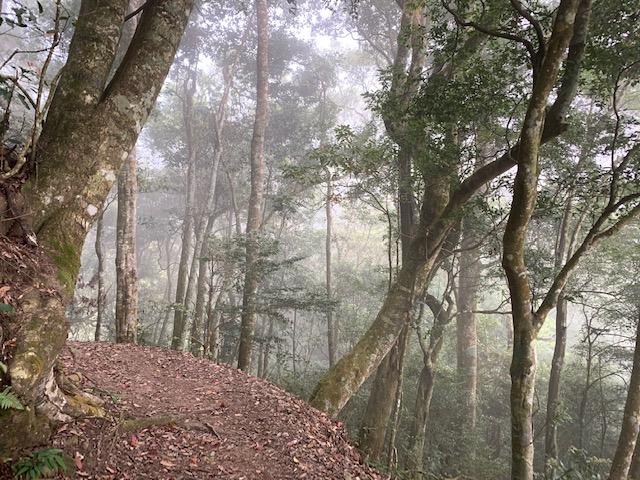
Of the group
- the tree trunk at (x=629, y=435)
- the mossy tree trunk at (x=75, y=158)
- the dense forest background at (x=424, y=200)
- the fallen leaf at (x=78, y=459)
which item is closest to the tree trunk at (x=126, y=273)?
the dense forest background at (x=424, y=200)

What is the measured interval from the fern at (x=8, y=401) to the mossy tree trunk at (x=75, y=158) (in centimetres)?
6

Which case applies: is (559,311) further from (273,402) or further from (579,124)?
(273,402)

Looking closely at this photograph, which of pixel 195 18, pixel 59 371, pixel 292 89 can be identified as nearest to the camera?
pixel 59 371

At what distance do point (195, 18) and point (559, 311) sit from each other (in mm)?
18402

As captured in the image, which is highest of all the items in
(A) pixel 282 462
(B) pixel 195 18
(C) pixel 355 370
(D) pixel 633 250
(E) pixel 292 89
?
(B) pixel 195 18

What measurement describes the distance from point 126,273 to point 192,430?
15.8 ft

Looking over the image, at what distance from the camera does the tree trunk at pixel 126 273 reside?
8.04 metres

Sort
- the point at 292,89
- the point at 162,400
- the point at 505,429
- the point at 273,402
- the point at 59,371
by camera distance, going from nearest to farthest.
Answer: the point at 59,371, the point at 162,400, the point at 273,402, the point at 505,429, the point at 292,89

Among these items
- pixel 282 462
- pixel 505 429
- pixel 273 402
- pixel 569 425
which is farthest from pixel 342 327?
pixel 282 462

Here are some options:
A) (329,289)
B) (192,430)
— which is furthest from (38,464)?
(329,289)

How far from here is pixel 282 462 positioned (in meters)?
4.11

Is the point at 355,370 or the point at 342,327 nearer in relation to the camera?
the point at 355,370

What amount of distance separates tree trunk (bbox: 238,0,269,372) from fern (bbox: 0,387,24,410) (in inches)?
271

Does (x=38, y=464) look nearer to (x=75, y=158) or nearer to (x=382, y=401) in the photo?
(x=75, y=158)
